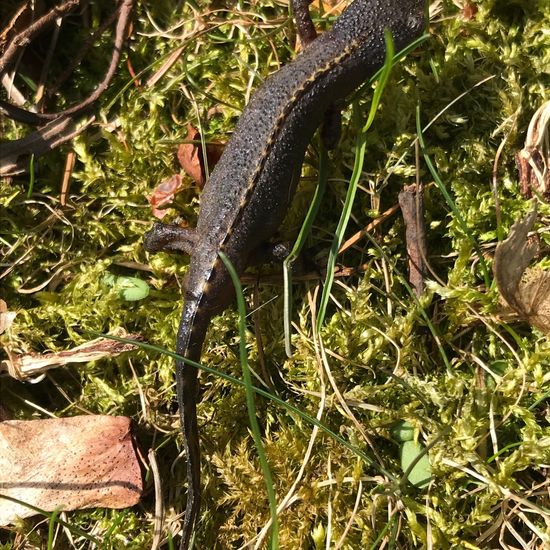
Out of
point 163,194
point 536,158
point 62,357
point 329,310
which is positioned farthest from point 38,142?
point 536,158

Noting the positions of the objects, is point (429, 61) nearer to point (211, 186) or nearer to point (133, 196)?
point (211, 186)

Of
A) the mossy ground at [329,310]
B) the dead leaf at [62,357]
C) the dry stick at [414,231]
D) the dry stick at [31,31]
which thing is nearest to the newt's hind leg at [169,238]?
the mossy ground at [329,310]

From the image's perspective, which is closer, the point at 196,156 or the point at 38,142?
the point at 196,156

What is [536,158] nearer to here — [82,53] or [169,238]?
[169,238]

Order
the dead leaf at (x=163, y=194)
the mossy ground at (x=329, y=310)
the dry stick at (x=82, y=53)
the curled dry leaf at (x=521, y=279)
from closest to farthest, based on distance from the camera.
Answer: the curled dry leaf at (x=521, y=279), the mossy ground at (x=329, y=310), the dead leaf at (x=163, y=194), the dry stick at (x=82, y=53)

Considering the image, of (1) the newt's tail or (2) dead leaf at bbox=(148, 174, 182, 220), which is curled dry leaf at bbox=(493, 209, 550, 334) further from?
(2) dead leaf at bbox=(148, 174, 182, 220)

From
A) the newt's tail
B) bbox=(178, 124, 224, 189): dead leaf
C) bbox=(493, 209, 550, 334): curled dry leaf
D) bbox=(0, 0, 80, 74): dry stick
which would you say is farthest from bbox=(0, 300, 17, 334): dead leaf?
bbox=(493, 209, 550, 334): curled dry leaf

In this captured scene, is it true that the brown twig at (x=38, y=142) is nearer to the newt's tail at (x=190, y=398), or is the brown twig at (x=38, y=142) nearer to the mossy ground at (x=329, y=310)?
the mossy ground at (x=329, y=310)
